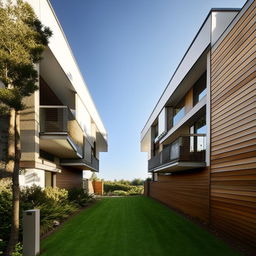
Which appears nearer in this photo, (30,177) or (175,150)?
(30,177)

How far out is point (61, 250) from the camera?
571cm

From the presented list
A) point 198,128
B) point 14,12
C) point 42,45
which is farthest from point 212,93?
point 14,12

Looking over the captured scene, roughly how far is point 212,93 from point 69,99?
946 centimetres

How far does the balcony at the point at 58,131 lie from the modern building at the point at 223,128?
5199mm

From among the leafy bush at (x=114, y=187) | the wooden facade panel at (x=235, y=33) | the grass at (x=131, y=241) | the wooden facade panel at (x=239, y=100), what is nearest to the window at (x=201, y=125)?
the wooden facade panel at (x=239, y=100)

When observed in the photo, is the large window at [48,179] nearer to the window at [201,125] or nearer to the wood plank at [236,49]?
the window at [201,125]

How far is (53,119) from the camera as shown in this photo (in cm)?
1070

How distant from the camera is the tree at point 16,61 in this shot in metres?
5.23

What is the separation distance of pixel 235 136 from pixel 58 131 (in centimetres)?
656

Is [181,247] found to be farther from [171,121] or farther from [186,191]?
[171,121]

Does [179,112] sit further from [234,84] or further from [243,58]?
[243,58]

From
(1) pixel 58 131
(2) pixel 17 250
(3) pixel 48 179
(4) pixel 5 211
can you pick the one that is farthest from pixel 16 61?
(3) pixel 48 179

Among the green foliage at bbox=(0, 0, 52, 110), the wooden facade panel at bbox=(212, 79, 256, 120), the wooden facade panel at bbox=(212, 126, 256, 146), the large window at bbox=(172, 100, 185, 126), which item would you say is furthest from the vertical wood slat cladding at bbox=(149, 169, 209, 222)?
the green foliage at bbox=(0, 0, 52, 110)

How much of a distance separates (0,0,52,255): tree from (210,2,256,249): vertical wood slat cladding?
5.84m
